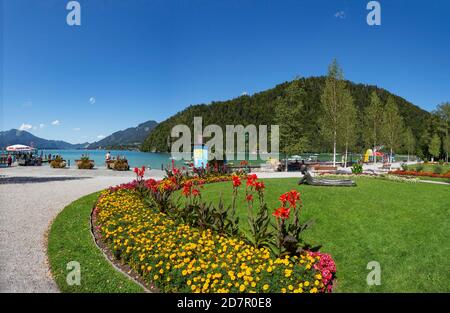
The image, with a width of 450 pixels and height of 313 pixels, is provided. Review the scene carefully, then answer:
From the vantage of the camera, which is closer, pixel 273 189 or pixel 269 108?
pixel 273 189

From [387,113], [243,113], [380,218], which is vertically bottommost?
[380,218]

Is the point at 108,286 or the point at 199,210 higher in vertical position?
the point at 199,210

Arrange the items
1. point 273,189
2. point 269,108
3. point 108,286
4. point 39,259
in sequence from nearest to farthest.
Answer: point 108,286 → point 39,259 → point 273,189 → point 269,108

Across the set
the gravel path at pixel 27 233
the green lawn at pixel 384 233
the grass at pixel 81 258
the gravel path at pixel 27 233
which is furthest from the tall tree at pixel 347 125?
the grass at pixel 81 258

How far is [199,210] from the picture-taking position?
26.9ft

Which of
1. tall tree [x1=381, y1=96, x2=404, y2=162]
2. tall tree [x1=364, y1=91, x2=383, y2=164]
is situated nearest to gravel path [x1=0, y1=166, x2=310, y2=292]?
tall tree [x1=364, y1=91, x2=383, y2=164]

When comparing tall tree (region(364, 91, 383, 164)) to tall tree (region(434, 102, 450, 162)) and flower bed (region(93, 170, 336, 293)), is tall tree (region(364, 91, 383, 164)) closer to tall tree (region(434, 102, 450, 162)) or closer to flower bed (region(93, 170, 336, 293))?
tall tree (region(434, 102, 450, 162))

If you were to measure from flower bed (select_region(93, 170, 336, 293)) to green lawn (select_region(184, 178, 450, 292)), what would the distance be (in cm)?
102
